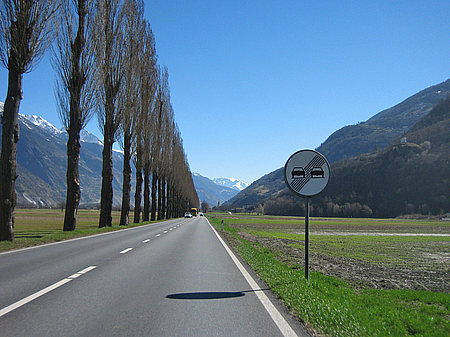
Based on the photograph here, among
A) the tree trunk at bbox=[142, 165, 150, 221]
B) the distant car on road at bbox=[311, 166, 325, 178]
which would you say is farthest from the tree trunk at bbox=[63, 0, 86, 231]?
the tree trunk at bbox=[142, 165, 150, 221]

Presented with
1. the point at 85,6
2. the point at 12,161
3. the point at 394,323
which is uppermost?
the point at 85,6

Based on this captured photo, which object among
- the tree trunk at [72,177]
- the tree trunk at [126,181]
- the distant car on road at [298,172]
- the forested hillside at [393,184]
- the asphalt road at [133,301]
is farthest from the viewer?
the forested hillside at [393,184]

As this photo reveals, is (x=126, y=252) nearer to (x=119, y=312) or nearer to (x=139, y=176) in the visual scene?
(x=119, y=312)

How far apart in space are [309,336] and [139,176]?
4011 centimetres

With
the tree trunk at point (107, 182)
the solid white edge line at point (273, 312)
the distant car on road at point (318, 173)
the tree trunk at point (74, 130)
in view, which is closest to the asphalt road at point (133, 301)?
the solid white edge line at point (273, 312)

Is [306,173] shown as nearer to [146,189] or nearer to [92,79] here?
[92,79]

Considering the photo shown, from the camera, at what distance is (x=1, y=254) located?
12.3 m

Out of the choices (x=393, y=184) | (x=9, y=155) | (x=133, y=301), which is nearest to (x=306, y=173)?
(x=133, y=301)

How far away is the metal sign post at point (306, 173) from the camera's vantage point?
8.01 meters

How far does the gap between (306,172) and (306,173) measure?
22mm

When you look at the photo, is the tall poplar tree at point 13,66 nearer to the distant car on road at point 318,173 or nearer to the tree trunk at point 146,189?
the distant car on road at point 318,173

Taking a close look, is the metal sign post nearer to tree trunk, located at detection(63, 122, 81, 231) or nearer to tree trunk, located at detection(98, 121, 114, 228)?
tree trunk, located at detection(63, 122, 81, 231)

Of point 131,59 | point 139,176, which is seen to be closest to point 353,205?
point 139,176

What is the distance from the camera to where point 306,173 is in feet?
26.7
